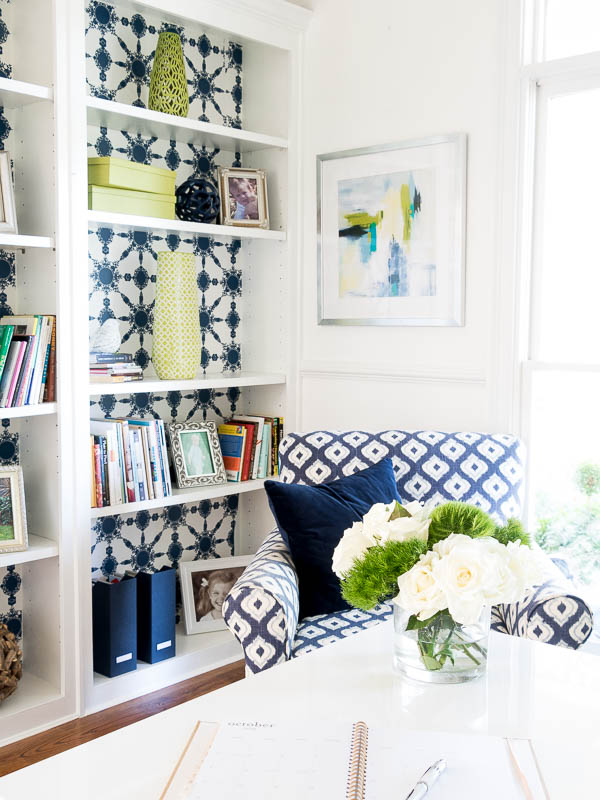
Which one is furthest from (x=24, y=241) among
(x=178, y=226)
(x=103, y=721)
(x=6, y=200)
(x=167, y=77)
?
(x=103, y=721)

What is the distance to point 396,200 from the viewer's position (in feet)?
10.0

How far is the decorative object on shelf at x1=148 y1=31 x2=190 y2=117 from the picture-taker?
3010 mm

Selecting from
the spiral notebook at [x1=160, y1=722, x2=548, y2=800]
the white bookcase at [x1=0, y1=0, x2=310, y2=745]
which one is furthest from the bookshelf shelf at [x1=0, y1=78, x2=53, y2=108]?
the spiral notebook at [x1=160, y1=722, x2=548, y2=800]

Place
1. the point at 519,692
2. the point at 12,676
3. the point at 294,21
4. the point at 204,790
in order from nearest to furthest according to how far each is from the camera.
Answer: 1. the point at 204,790
2. the point at 519,692
3. the point at 12,676
4. the point at 294,21

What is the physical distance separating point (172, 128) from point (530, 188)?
50.6 inches

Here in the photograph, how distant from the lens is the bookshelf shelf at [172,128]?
282cm

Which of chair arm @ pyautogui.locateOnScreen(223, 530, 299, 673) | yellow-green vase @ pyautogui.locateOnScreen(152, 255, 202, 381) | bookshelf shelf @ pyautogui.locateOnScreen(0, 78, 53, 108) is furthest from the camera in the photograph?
yellow-green vase @ pyautogui.locateOnScreen(152, 255, 202, 381)

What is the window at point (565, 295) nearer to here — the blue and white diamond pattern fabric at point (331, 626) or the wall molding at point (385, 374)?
the wall molding at point (385, 374)

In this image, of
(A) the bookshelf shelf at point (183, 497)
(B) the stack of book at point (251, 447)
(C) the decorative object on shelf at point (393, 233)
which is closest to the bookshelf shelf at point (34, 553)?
(A) the bookshelf shelf at point (183, 497)

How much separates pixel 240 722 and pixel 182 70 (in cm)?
251

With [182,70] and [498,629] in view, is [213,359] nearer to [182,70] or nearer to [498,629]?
[182,70]

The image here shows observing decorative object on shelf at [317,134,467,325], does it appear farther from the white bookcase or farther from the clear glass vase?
the clear glass vase

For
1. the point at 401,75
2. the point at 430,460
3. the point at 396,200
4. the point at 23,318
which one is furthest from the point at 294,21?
the point at 430,460

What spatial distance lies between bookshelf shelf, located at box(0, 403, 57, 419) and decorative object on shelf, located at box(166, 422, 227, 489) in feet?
2.11
